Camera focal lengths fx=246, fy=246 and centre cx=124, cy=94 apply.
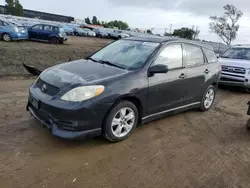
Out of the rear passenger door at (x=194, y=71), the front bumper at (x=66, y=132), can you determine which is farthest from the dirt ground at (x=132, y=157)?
the rear passenger door at (x=194, y=71)

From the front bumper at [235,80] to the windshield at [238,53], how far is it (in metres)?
0.97

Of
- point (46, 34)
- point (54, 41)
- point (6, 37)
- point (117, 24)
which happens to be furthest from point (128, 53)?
point (117, 24)

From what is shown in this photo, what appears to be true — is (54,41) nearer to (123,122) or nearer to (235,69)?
(235,69)

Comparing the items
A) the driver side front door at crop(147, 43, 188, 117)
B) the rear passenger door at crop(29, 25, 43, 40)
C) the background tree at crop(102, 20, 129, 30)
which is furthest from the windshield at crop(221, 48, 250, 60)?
the background tree at crop(102, 20, 129, 30)

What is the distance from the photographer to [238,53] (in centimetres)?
950

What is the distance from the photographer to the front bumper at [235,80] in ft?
28.0

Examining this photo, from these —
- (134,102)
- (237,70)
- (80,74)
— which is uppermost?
(80,74)

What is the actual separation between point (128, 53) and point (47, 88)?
68.1 inches

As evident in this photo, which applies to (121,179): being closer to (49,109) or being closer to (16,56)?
(49,109)

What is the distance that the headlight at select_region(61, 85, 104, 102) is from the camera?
140 inches

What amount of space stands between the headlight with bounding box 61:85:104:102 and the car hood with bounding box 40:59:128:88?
0.12 meters

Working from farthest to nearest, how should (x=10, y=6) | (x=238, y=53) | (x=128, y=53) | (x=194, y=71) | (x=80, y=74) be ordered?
(x=10, y=6) < (x=238, y=53) < (x=194, y=71) < (x=128, y=53) < (x=80, y=74)

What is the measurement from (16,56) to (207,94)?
26.7ft

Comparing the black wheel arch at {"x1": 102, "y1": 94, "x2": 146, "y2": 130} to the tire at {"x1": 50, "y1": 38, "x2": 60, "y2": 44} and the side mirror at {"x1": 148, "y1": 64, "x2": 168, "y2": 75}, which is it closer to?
the side mirror at {"x1": 148, "y1": 64, "x2": 168, "y2": 75}
